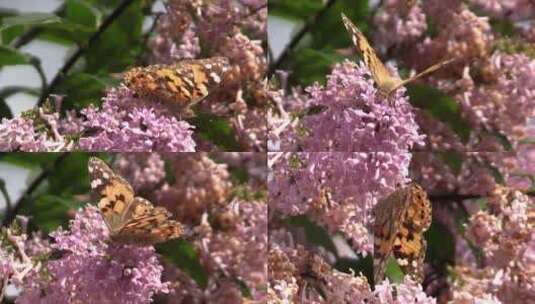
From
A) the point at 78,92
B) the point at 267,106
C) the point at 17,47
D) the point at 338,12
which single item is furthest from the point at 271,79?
the point at 17,47

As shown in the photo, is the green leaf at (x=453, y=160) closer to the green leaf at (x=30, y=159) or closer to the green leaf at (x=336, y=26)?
the green leaf at (x=336, y=26)

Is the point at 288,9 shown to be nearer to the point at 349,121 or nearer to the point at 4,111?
the point at 349,121

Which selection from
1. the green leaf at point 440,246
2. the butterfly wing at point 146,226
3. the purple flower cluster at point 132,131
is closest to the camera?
the butterfly wing at point 146,226

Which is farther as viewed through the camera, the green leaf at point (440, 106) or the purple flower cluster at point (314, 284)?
the green leaf at point (440, 106)

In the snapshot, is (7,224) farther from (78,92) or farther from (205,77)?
(205,77)

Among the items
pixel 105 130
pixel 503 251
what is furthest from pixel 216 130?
pixel 503 251

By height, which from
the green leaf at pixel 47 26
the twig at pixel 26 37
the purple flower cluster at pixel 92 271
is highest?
the green leaf at pixel 47 26

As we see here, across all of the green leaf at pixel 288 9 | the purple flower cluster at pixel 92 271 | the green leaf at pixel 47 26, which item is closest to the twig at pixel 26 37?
the green leaf at pixel 47 26
